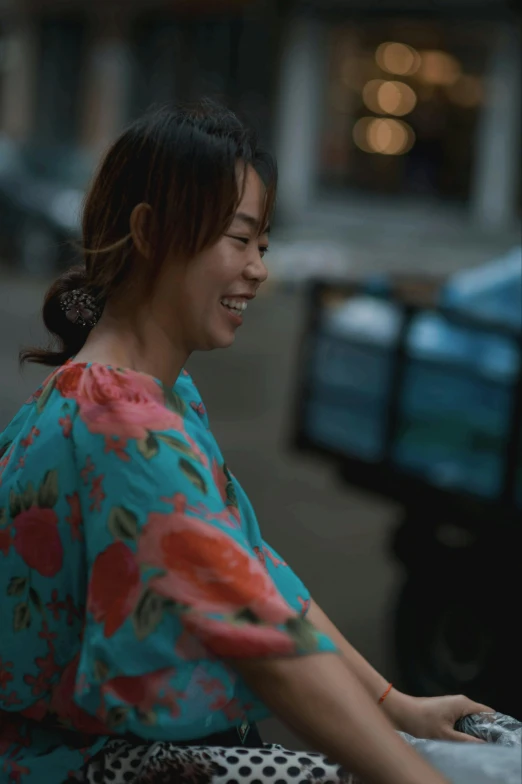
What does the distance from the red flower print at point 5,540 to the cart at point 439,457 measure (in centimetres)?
227

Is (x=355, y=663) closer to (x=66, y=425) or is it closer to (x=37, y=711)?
(x=37, y=711)

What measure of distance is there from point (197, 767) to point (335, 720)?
0.77 feet

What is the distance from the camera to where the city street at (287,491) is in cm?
488

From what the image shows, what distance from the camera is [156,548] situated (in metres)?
1.45

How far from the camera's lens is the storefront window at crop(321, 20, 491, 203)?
20.0 m

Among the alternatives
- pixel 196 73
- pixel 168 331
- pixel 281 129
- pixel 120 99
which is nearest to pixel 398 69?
pixel 281 129

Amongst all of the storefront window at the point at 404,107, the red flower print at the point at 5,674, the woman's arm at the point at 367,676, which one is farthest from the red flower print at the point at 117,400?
the storefront window at the point at 404,107

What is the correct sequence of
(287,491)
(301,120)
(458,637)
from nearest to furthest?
(458,637)
(287,491)
(301,120)

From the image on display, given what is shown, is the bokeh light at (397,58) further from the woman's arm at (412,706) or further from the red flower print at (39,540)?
the red flower print at (39,540)

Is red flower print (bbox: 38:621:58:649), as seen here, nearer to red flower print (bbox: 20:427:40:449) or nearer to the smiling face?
red flower print (bbox: 20:427:40:449)

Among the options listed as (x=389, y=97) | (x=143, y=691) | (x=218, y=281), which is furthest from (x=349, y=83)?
(x=143, y=691)

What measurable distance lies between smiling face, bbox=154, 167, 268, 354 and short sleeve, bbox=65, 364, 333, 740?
234mm

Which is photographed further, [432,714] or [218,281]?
[432,714]

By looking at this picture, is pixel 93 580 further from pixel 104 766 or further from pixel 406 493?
pixel 406 493
